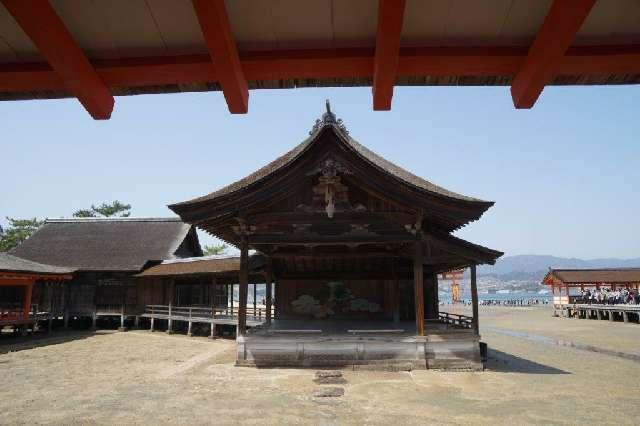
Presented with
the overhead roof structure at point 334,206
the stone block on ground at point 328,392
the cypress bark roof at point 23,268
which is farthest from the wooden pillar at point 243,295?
the cypress bark roof at point 23,268

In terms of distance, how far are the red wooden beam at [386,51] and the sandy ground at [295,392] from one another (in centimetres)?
664

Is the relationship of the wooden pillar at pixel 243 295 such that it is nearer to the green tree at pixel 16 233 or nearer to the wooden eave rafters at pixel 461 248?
the wooden eave rafters at pixel 461 248

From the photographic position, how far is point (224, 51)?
231 centimetres

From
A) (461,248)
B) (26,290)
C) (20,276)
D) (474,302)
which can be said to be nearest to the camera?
(461,248)

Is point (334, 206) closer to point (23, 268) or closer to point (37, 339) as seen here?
point (23, 268)

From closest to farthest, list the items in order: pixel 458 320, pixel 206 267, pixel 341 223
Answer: pixel 341 223 → pixel 458 320 → pixel 206 267

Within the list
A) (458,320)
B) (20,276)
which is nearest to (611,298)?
(458,320)

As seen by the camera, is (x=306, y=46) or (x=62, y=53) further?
(x=306, y=46)

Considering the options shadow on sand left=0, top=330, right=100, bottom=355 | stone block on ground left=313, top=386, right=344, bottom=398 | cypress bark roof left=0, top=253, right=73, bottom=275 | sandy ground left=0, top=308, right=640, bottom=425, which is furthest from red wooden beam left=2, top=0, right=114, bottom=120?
cypress bark roof left=0, top=253, right=73, bottom=275

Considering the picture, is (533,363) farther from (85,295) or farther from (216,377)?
(85,295)

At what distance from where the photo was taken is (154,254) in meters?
28.0

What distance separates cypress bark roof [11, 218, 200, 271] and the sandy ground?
11.8 meters

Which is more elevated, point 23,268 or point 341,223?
point 341,223

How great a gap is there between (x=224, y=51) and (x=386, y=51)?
891 millimetres
